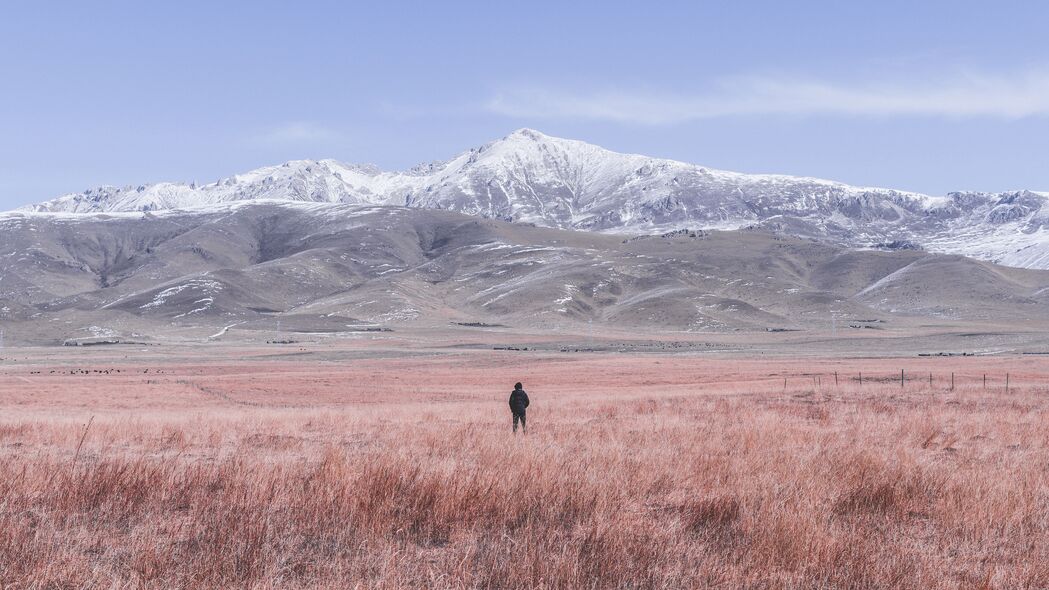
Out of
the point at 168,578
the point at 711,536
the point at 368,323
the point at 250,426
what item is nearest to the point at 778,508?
the point at 711,536

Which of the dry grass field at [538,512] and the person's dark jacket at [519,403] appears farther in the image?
the person's dark jacket at [519,403]

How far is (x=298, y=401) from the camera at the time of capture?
138 feet

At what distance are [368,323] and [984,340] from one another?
116m

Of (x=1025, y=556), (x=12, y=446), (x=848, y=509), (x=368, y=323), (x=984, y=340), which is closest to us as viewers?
(x=1025, y=556)

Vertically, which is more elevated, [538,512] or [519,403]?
[538,512]

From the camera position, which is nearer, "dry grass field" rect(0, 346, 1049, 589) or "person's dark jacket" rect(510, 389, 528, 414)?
"dry grass field" rect(0, 346, 1049, 589)

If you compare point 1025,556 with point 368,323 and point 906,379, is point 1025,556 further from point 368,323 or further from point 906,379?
point 368,323

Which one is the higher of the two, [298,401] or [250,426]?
[250,426]

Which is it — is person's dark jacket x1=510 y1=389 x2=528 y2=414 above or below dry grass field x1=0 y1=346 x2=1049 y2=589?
below

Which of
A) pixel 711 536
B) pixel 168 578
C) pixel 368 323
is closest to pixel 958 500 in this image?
pixel 711 536

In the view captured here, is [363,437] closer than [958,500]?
No

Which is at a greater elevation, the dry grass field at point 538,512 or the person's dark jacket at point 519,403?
the dry grass field at point 538,512

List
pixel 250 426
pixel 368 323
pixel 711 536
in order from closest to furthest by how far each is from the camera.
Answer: pixel 711 536
pixel 250 426
pixel 368 323

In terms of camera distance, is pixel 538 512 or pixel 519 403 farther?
pixel 519 403
